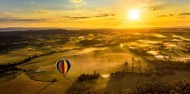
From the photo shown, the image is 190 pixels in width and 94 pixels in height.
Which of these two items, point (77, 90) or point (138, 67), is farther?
point (138, 67)

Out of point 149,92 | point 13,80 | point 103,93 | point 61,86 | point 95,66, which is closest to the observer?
point 149,92

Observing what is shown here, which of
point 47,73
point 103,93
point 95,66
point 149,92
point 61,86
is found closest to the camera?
point 149,92

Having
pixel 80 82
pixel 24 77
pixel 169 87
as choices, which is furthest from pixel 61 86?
pixel 169 87

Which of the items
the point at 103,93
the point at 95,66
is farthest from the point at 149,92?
the point at 95,66

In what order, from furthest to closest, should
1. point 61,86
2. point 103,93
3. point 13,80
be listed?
1. point 13,80
2. point 61,86
3. point 103,93

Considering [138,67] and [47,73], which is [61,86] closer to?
[47,73]

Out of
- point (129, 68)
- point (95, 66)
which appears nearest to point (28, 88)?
point (95, 66)

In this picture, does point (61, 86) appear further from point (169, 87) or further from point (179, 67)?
point (179, 67)

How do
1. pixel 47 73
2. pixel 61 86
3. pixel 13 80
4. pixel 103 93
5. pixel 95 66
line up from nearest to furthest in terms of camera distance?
pixel 103 93, pixel 61 86, pixel 13 80, pixel 47 73, pixel 95 66

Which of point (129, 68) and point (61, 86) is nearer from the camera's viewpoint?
point (61, 86)
